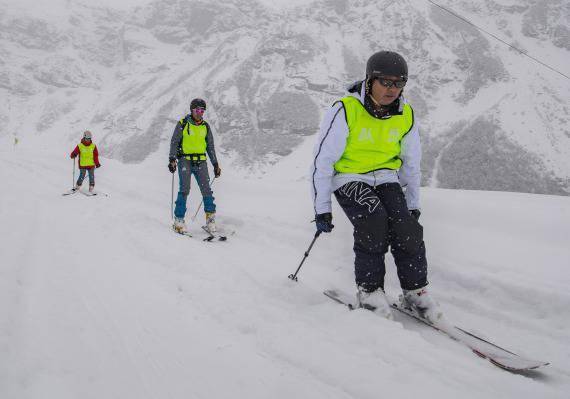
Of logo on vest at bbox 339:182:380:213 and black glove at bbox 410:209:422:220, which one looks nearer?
logo on vest at bbox 339:182:380:213

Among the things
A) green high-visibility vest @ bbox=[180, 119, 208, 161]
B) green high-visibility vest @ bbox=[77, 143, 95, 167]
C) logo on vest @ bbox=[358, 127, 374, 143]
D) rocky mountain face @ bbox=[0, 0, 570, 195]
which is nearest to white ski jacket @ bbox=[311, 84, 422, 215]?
logo on vest @ bbox=[358, 127, 374, 143]

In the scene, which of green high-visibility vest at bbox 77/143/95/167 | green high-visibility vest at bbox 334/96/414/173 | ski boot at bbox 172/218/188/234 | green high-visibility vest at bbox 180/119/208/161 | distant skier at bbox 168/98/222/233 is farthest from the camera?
green high-visibility vest at bbox 77/143/95/167

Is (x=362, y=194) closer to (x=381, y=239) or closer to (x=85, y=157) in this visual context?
(x=381, y=239)

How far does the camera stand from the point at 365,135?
3154 millimetres

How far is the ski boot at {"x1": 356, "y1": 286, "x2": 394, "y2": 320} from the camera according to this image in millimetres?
2943

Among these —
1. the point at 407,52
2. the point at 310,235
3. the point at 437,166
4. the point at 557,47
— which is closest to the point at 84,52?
the point at 407,52

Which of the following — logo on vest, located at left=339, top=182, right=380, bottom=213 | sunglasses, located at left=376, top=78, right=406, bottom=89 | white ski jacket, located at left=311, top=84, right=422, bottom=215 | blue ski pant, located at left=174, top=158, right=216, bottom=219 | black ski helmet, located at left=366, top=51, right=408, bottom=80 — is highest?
black ski helmet, located at left=366, top=51, right=408, bottom=80

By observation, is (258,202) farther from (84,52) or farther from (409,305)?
(84,52)

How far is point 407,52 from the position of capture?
7862 cm

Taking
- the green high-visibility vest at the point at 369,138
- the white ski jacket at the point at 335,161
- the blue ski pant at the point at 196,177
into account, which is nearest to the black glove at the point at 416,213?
the white ski jacket at the point at 335,161

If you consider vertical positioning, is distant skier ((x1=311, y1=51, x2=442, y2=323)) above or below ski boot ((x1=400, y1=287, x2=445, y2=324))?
above

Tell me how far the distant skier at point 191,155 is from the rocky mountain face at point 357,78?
183ft

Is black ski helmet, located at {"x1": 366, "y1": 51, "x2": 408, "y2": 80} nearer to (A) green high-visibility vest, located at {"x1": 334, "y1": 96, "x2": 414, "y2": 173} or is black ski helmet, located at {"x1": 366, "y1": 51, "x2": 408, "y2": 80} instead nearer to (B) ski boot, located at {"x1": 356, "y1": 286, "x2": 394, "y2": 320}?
(A) green high-visibility vest, located at {"x1": 334, "y1": 96, "x2": 414, "y2": 173}

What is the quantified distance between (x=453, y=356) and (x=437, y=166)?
6319 cm
